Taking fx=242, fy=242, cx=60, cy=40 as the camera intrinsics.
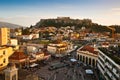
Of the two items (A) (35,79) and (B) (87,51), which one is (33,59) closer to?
(B) (87,51)

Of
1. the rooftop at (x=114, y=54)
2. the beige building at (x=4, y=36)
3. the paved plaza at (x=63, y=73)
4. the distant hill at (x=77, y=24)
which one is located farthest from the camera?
the distant hill at (x=77, y=24)

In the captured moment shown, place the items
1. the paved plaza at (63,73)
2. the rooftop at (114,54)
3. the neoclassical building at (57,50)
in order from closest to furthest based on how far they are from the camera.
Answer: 1. the rooftop at (114,54)
2. the paved plaza at (63,73)
3. the neoclassical building at (57,50)

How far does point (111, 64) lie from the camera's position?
24156 mm

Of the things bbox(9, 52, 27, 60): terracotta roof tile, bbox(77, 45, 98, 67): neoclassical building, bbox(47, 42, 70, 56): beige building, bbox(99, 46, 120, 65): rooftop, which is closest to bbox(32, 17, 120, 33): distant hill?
bbox(47, 42, 70, 56): beige building

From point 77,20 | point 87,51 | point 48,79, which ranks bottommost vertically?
point 48,79

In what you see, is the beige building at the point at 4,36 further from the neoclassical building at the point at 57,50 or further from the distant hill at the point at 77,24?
the distant hill at the point at 77,24

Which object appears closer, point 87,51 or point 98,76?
point 98,76

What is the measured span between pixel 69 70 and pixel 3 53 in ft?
38.5

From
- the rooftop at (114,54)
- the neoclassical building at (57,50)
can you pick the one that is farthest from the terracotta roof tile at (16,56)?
the rooftop at (114,54)

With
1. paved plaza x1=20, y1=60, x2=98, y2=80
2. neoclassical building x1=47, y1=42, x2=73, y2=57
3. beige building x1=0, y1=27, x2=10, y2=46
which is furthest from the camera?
neoclassical building x1=47, y1=42, x2=73, y2=57

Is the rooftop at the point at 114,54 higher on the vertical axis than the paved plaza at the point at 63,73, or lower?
higher

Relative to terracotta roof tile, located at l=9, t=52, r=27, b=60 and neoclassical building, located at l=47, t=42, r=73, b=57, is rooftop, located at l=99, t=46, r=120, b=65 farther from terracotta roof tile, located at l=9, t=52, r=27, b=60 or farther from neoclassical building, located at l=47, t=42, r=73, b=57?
neoclassical building, located at l=47, t=42, r=73, b=57

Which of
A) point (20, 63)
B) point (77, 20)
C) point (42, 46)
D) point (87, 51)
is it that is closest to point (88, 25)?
point (77, 20)

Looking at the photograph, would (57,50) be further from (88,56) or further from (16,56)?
(16,56)
